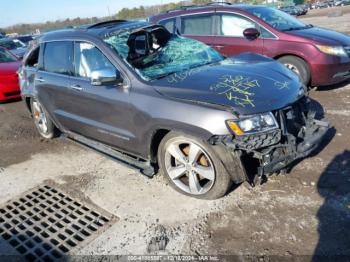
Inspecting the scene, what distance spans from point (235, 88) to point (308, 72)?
11.5 ft

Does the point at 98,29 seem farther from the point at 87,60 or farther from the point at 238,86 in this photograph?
the point at 238,86

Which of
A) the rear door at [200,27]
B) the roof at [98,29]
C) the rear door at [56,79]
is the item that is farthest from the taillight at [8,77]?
the rear door at [200,27]

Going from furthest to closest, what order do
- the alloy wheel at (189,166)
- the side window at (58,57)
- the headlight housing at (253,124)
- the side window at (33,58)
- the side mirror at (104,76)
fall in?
the side window at (33,58)
the side window at (58,57)
the side mirror at (104,76)
the alloy wheel at (189,166)
the headlight housing at (253,124)

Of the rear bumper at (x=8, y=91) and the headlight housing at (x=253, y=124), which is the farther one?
the rear bumper at (x=8, y=91)

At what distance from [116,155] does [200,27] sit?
14.0 ft

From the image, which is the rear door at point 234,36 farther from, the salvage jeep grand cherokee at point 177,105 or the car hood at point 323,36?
the salvage jeep grand cherokee at point 177,105

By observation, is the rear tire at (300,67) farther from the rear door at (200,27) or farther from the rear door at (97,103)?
the rear door at (97,103)

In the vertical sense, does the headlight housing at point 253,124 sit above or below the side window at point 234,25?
below

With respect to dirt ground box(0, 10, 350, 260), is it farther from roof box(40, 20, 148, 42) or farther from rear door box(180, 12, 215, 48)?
rear door box(180, 12, 215, 48)

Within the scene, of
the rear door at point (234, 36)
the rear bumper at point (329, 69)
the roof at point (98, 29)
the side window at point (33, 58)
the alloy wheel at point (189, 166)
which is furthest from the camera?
the rear door at point (234, 36)

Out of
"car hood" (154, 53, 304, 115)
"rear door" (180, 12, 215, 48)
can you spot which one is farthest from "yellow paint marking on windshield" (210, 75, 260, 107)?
"rear door" (180, 12, 215, 48)

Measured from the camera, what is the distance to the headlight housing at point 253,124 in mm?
2990

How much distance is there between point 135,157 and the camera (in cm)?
409

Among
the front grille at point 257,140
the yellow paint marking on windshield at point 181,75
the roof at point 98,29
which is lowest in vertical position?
the front grille at point 257,140
